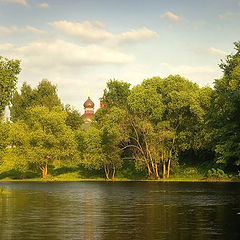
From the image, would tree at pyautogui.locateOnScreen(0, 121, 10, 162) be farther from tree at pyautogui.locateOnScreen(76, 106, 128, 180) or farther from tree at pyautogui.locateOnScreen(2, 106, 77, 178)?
tree at pyautogui.locateOnScreen(2, 106, 77, 178)

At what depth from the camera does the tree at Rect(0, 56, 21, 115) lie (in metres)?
48.9

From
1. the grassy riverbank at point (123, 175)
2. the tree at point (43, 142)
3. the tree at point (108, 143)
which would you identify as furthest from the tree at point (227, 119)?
the tree at point (43, 142)

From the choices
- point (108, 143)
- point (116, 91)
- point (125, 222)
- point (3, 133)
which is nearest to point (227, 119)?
point (108, 143)

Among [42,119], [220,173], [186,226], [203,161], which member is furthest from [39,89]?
[186,226]

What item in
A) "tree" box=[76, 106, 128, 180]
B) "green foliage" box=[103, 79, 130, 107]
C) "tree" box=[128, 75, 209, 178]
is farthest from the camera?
"green foliage" box=[103, 79, 130, 107]

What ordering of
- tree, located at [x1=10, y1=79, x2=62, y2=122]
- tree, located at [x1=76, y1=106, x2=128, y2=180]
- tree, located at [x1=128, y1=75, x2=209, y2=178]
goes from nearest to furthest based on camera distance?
1. tree, located at [x1=128, y1=75, x2=209, y2=178]
2. tree, located at [x1=76, y1=106, x2=128, y2=180]
3. tree, located at [x1=10, y1=79, x2=62, y2=122]

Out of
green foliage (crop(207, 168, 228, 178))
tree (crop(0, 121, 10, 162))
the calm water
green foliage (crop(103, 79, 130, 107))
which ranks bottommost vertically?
the calm water

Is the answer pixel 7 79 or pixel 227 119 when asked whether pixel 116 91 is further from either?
pixel 7 79

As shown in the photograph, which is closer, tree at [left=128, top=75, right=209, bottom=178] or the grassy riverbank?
the grassy riverbank

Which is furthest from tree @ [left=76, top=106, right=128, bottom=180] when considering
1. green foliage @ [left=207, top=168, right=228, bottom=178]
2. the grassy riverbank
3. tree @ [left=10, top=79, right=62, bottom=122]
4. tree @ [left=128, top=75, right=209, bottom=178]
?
tree @ [left=10, top=79, right=62, bottom=122]

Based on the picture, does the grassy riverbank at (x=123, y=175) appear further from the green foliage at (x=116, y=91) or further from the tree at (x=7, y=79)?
the tree at (x=7, y=79)

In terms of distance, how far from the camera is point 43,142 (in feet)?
300

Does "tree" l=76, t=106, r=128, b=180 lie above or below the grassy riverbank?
above

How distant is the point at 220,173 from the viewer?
254 ft
